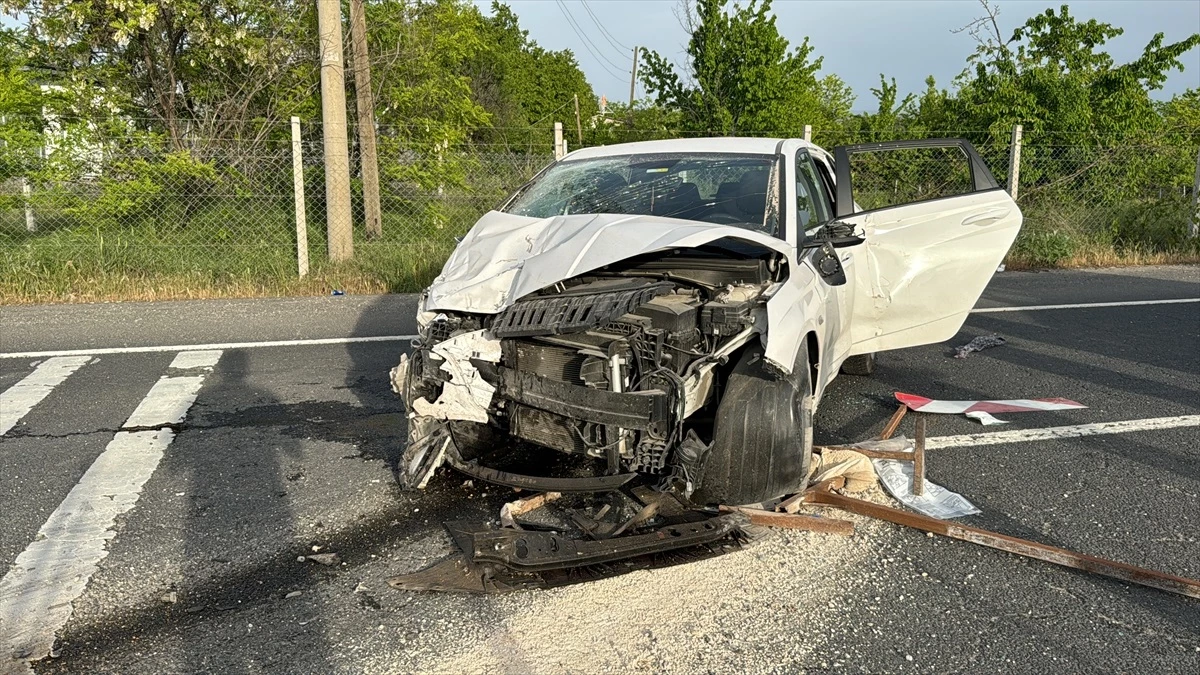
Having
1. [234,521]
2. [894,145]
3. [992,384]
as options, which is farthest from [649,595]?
[992,384]

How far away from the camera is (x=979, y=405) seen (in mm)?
5891

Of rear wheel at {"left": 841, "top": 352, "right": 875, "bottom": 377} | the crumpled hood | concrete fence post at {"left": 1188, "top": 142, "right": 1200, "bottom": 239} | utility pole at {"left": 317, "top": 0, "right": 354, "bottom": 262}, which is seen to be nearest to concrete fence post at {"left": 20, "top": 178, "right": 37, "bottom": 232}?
utility pole at {"left": 317, "top": 0, "right": 354, "bottom": 262}

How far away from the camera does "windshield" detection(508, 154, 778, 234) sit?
4824mm

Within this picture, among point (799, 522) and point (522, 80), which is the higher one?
point (522, 80)

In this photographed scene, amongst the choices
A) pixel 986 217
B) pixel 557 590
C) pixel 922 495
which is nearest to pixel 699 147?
pixel 986 217

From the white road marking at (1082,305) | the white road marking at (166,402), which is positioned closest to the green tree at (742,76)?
the white road marking at (1082,305)

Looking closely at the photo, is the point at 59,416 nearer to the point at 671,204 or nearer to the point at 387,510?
the point at 387,510

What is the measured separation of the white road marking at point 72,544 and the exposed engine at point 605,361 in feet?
4.72

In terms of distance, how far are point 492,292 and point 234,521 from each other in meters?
1.61

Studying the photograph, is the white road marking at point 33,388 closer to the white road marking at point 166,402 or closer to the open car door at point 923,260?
the white road marking at point 166,402

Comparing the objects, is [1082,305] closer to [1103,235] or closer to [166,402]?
[1103,235]

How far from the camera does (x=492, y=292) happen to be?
4195mm

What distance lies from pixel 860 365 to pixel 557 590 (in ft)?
12.7

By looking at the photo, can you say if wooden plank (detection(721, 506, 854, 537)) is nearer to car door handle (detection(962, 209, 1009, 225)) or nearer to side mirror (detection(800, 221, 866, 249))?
side mirror (detection(800, 221, 866, 249))
